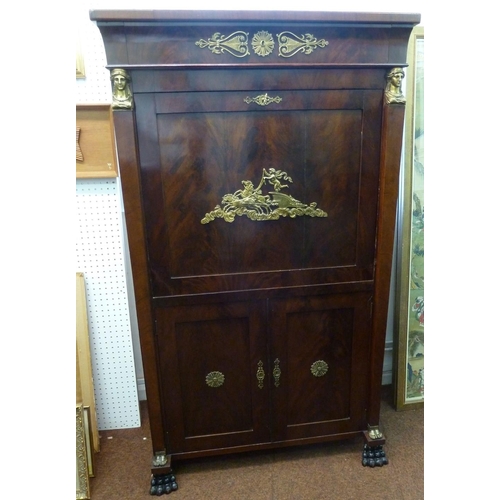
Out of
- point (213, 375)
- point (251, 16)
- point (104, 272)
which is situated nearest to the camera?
point (251, 16)

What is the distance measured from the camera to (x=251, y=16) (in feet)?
3.08

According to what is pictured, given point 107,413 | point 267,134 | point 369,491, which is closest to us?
point 267,134

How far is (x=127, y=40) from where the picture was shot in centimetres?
95

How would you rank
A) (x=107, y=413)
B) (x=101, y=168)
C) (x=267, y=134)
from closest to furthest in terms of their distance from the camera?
(x=267, y=134), (x=101, y=168), (x=107, y=413)

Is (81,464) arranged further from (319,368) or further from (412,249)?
(412,249)

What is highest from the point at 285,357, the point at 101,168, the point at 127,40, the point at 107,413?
the point at 127,40

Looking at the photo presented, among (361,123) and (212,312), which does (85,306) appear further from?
(361,123)

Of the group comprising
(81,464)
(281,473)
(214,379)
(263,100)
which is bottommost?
(281,473)

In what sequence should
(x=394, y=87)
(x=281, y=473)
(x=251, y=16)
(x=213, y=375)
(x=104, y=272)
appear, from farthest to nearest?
(x=104, y=272) → (x=281, y=473) → (x=213, y=375) → (x=394, y=87) → (x=251, y=16)

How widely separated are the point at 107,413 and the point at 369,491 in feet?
3.42

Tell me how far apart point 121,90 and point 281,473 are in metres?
1.33

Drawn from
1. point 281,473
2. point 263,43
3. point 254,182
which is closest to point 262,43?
point 263,43

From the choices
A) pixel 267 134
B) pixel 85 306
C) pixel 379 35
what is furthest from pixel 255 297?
pixel 379 35

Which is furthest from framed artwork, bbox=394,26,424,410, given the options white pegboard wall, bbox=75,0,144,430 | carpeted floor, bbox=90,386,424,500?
white pegboard wall, bbox=75,0,144,430
